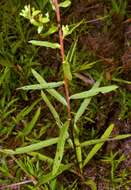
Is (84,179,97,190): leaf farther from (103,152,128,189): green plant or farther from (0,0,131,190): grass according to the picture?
(103,152,128,189): green plant

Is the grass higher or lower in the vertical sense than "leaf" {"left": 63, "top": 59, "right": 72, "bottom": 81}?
lower

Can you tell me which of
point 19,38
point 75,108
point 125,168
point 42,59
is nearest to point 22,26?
point 19,38

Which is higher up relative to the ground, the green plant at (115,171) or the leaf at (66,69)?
the leaf at (66,69)

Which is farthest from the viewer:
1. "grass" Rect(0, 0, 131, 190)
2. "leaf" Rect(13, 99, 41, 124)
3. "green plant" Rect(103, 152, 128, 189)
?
"leaf" Rect(13, 99, 41, 124)

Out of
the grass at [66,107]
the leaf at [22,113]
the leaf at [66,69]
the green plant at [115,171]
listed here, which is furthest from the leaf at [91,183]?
the leaf at [66,69]

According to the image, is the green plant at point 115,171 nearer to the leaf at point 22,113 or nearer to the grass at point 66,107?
the grass at point 66,107

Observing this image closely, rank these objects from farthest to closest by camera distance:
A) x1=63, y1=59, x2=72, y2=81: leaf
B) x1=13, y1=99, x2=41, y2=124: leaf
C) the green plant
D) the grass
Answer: x1=13, y1=99, x2=41, y2=124: leaf
the green plant
the grass
x1=63, y1=59, x2=72, y2=81: leaf

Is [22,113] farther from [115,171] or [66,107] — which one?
[115,171]

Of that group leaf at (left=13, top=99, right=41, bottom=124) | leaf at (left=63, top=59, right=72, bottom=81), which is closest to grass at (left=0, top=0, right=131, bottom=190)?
leaf at (left=13, top=99, right=41, bottom=124)

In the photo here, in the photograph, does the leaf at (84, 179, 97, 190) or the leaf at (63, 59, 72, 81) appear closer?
the leaf at (63, 59, 72, 81)
